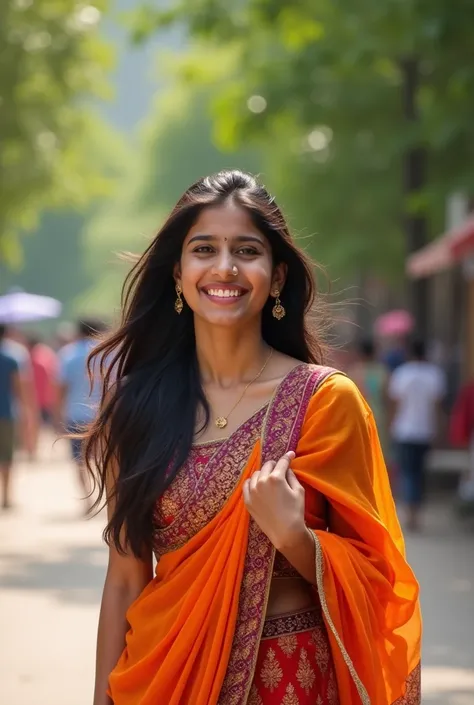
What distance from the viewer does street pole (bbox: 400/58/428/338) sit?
20.1 meters

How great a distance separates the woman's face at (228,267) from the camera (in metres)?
3.82

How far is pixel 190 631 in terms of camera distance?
→ 143 inches

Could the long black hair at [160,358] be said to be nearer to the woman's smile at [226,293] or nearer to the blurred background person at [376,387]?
the woman's smile at [226,293]

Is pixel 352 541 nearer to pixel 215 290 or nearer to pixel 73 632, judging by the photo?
pixel 215 290

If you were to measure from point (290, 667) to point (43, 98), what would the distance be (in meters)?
24.5

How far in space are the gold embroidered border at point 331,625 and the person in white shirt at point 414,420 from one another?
1074 cm

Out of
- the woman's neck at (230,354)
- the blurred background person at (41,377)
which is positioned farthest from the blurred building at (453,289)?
the woman's neck at (230,354)

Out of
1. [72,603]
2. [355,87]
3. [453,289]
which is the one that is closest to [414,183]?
→ [355,87]

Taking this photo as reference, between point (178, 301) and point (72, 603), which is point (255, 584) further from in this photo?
point (72, 603)

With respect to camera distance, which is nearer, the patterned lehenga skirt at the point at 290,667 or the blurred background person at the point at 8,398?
the patterned lehenga skirt at the point at 290,667

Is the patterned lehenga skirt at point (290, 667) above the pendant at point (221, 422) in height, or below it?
below

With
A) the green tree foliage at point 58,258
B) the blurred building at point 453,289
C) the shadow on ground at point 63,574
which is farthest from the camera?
the green tree foliage at point 58,258

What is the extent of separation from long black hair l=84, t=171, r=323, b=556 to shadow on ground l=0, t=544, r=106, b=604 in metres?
6.28

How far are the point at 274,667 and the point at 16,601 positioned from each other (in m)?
6.74
